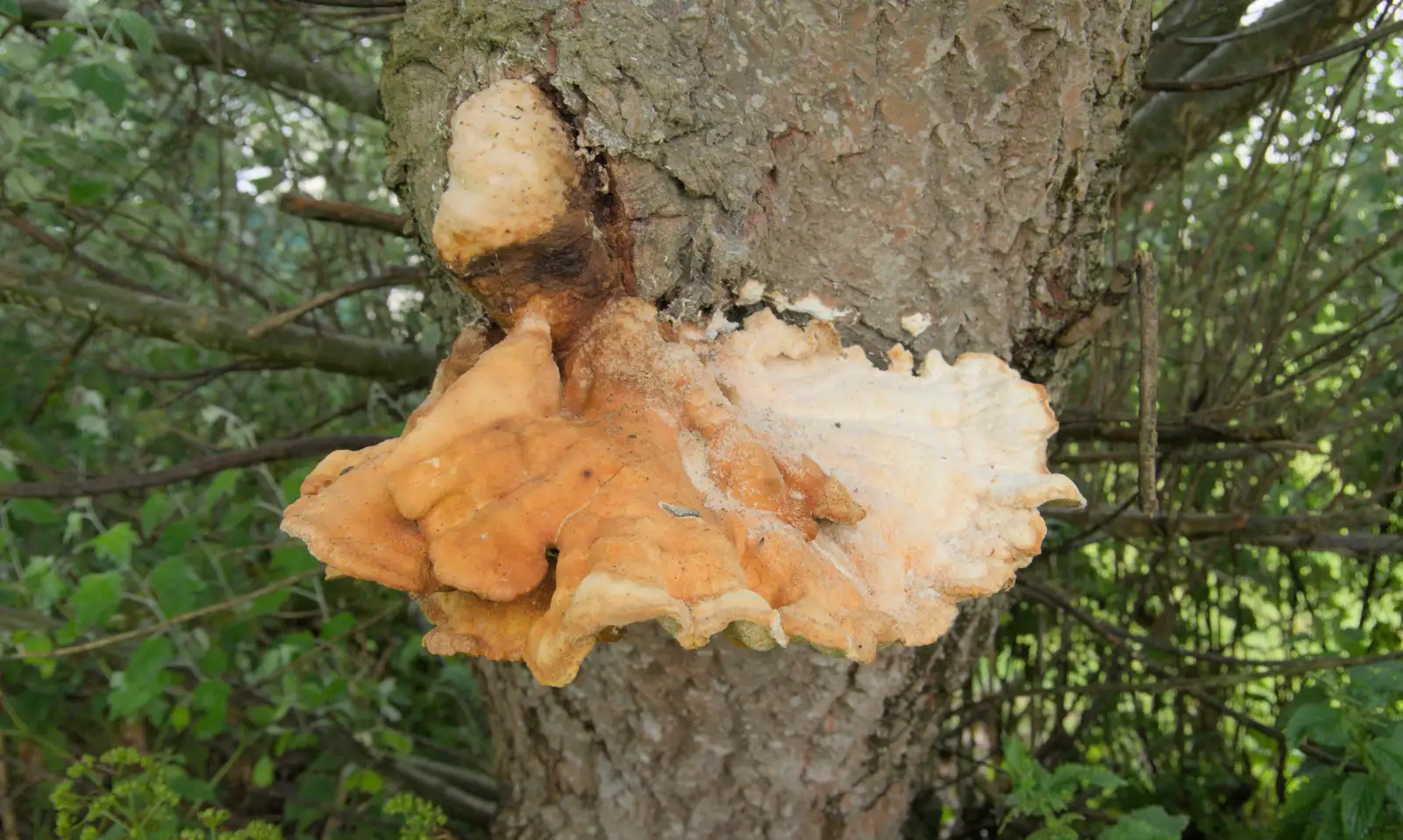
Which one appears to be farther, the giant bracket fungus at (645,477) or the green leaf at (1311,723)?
the green leaf at (1311,723)

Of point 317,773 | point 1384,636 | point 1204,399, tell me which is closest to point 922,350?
point 1204,399

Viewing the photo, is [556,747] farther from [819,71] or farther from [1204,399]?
[1204,399]

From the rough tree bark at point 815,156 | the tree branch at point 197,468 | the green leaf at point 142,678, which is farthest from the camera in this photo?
the tree branch at point 197,468

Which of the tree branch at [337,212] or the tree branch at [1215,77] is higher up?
the tree branch at [1215,77]

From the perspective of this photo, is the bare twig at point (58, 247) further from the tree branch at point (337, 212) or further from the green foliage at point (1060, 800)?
the green foliage at point (1060, 800)

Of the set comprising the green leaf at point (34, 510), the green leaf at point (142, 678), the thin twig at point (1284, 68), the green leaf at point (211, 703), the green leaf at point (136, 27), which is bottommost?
the green leaf at point (34, 510)

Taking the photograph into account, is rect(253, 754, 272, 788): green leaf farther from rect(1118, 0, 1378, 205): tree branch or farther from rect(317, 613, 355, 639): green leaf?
rect(1118, 0, 1378, 205): tree branch

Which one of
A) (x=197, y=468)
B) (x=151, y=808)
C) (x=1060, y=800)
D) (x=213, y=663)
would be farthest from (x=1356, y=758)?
(x=197, y=468)

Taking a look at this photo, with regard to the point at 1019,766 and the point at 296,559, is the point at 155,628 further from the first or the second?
the point at 1019,766

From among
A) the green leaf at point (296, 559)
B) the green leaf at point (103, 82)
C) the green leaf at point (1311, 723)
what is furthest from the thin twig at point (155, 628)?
the green leaf at point (1311, 723)
